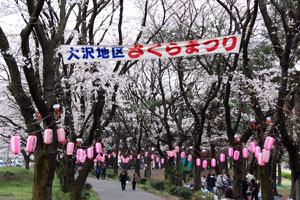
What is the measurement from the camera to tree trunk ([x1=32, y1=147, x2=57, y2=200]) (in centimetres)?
832

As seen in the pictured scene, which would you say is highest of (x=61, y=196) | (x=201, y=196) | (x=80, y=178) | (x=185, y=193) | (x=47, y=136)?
(x=47, y=136)

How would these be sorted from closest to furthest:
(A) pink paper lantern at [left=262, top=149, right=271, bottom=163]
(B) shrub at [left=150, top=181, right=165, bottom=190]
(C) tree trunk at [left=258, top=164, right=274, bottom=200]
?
(A) pink paper lantern at [left=262, top=149, right=271, bottom=163]
(C) tree trunk at [left=258, top=164, right=274, bottom=200]
(B) shrub at [left=150, top=181, right=165, bottom=190]

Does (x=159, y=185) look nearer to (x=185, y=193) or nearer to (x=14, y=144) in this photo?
(x=185, y=193)

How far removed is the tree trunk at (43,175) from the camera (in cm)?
832

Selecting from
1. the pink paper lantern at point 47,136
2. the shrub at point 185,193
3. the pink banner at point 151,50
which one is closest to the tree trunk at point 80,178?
the pink paper lantern at point 47,136

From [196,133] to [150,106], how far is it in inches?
141

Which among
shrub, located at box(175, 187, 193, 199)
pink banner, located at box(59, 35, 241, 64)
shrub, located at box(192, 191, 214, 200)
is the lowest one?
shrub, located at box(175, 187, 193, 199)

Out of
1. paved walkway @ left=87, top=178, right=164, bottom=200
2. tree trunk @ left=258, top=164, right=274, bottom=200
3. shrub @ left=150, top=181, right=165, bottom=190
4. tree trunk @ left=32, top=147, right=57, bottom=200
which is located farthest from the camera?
shrub @ left=150, top=181, right=165, bottom=190

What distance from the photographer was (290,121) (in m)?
12.9

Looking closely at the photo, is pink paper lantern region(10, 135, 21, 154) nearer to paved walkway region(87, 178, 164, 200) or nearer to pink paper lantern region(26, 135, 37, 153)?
pink paper lantern region(26, 135, 37, 153)

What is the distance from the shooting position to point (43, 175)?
836 centimetres

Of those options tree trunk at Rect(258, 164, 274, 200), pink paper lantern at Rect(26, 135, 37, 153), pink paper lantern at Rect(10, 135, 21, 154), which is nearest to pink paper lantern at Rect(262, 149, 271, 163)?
tree trunk at Rect(258, 164, 274, 200)

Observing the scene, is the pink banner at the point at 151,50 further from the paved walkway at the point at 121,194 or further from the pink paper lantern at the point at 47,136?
Answer: the paved walkway at the point at 121,194

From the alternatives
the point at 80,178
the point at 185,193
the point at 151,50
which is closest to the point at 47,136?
the point at 151,50
